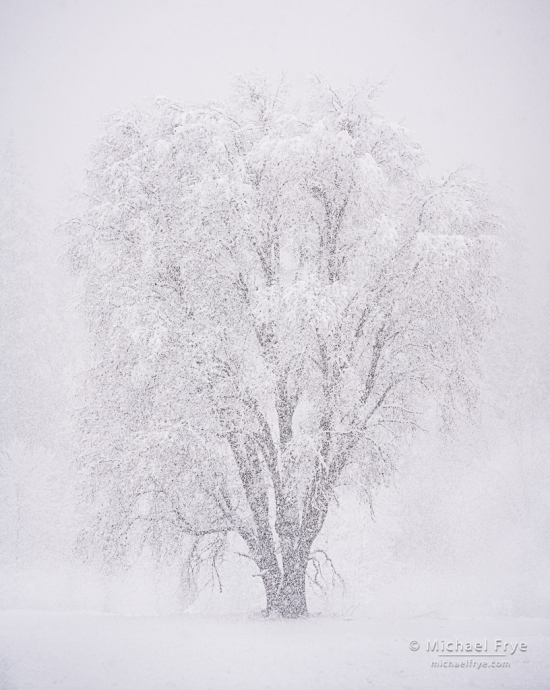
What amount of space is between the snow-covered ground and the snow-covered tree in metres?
1.91

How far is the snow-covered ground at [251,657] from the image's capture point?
7840mm

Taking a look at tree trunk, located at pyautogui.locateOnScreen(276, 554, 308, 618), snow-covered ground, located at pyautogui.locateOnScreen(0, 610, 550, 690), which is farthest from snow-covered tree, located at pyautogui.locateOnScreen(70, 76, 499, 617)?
snow-covered ground, located at pyautogui.locateOnScreen(0, 610, 550, 690)

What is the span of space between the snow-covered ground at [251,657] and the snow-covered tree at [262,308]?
191 centimetres

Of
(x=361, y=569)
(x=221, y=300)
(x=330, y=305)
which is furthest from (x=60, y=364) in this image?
(x=330, y=305)

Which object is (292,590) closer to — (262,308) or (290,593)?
(290,593)

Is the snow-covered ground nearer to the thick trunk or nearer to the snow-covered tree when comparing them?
the thick trunk

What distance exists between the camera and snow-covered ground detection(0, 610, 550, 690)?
784 cm

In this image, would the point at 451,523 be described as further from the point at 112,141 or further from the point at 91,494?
the point at 112,141

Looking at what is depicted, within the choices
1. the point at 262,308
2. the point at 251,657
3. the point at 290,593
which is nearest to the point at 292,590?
the point at 290,593

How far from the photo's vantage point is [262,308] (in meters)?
10.8

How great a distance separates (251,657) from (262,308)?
232 inches

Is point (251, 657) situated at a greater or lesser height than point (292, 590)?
lesser

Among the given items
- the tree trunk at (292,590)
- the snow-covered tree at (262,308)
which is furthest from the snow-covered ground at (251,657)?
the snow-covered tree at (262,308)

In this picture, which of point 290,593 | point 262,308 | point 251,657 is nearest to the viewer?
point 251,657
